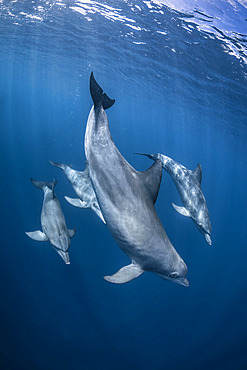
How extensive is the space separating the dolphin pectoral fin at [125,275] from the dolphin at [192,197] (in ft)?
14.6

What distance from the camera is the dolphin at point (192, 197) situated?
8.32 meters

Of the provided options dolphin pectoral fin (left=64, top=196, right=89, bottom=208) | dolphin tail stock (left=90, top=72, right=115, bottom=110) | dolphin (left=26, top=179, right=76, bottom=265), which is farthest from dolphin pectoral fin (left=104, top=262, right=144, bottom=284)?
dolphin pectoral fin (left=64, top=196, right=89, bottom=208)

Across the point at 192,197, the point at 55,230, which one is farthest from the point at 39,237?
the point at 192,197

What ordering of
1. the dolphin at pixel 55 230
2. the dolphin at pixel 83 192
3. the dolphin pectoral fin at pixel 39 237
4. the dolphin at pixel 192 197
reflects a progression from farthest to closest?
the dolphin at pixel 83 192 → the dolphin at pixel 192 197 → the dolphin pectoral fin at pixel 39 237 → the dolphin at pixel 55 230

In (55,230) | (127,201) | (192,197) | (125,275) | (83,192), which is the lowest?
(83,192)

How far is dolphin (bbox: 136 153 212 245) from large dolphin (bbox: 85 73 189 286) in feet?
13.4

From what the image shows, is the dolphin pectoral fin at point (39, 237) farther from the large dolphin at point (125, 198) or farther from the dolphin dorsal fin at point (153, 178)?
the dolphin dorsal fin at point (153, 178)

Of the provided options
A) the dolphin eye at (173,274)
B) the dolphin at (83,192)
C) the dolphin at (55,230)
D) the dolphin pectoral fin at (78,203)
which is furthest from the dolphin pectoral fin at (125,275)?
the dolphin pectoral fin at (78,203)

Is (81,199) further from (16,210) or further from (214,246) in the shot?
(214,246)

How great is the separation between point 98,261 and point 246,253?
17759 mm

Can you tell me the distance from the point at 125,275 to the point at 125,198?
5.04 feet

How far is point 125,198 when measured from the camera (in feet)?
13.3

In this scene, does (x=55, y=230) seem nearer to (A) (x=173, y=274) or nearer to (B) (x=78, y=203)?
(B) (x=78, y=203)

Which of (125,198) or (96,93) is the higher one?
(96,93)
